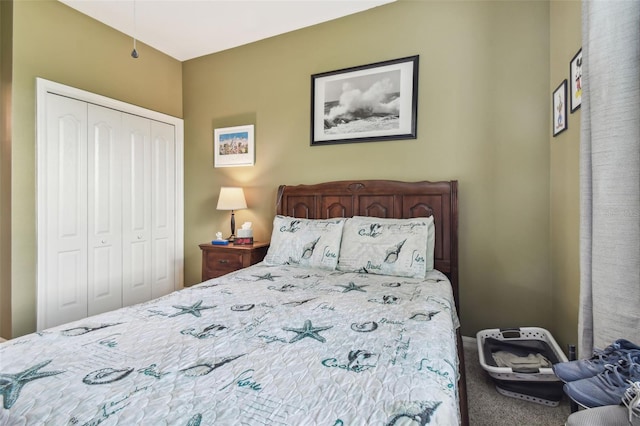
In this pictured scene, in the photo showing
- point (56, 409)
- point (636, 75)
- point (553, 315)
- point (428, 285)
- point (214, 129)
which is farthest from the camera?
point (214, 129)

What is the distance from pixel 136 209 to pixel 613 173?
368 cm

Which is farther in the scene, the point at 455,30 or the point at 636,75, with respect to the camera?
the point at 455,30

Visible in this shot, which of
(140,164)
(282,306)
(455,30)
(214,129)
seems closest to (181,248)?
(140,164)

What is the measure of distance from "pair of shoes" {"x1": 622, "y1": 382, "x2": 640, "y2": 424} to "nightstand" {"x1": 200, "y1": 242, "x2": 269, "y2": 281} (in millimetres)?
2483

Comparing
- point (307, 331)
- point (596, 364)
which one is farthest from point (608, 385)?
point (307, 331)

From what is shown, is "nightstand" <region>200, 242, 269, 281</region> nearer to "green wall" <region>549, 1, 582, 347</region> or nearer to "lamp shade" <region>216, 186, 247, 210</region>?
"lamp shade" <region>216, 186, 247, 210</region>

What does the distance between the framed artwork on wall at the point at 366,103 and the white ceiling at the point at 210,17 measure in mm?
522

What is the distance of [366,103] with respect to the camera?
278cm

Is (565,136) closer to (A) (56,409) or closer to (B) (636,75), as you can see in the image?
(B) (636,75)

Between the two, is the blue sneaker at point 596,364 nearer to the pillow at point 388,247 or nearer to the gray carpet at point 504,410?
the gray carpet at point 504,410

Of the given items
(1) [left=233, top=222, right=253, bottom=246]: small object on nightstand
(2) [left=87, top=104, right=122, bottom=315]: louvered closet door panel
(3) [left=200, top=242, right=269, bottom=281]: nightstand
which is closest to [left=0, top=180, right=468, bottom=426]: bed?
(3) [left=200, top=242, right=269, bottom=281]: nightstand

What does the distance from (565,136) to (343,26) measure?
6.62 feet

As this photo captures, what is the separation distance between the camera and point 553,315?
221 centimetres

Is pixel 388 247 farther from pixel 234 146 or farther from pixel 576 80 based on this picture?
pixel 234 146
